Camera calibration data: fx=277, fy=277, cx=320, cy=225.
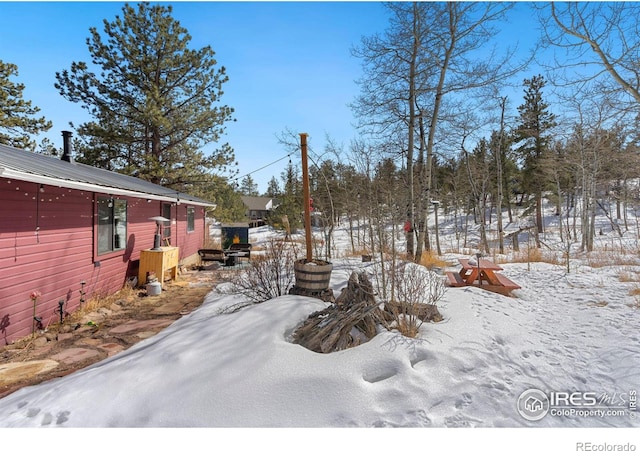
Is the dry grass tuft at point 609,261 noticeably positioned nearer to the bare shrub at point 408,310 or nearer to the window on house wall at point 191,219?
the bare shrub at point 408,310

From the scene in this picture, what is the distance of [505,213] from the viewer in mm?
35438

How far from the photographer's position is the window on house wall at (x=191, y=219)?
12016mm

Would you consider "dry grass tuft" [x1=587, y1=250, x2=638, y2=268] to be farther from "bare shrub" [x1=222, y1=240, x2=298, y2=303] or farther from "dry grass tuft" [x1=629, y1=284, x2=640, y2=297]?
"bare shrub" [x1=222, y1=240, x2=298, y2=303]

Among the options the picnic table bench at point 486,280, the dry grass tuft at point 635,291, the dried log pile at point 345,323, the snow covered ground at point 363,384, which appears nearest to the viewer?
the snow covered ground at point 363,384

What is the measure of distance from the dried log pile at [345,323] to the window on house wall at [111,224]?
5.55m

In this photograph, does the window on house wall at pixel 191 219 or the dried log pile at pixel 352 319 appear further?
the window on house wall at pixel 191 219

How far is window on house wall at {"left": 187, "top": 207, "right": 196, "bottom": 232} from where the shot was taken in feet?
39.4

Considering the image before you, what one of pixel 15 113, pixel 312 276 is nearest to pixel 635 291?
pixel 312 276

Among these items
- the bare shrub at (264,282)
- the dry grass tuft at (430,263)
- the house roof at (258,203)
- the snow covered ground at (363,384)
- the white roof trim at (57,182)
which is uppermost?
the house roof at (258,203)

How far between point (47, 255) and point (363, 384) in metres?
5.63

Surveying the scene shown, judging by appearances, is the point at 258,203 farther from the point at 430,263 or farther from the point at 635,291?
the point at 635,291

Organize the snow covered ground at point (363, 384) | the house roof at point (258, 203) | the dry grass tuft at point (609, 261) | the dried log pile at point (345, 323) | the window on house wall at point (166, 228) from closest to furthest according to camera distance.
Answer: the snow covered ground at point (363, 384)
the dried log pile at point (345, 323)
the dry grass tuft at point (609, 261)
the window on house wall at point (166, 228)
the house roof at point (258, 203)

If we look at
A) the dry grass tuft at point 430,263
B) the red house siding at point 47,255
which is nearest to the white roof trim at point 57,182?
the red house siding at point 47,255

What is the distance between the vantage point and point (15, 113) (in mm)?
14016
